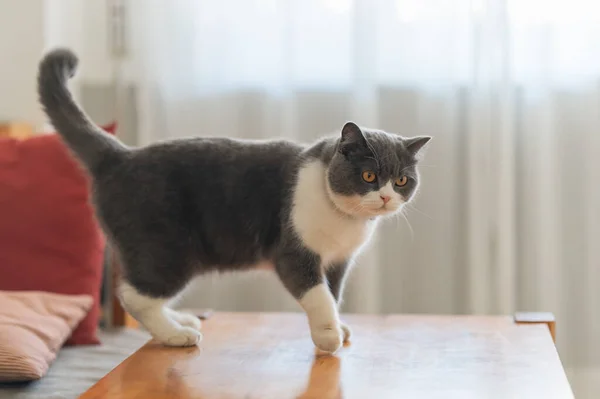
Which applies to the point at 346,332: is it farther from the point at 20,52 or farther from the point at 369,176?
the point at 20,52

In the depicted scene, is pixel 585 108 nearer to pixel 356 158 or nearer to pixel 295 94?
pixel 295 94

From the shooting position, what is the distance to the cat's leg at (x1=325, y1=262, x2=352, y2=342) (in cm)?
131

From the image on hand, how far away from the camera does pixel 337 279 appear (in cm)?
132

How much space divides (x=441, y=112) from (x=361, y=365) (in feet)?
3.09

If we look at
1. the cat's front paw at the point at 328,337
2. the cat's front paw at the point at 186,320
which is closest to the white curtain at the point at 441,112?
the cat's front paw at the point at 186,320

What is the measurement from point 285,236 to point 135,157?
0.29 metres

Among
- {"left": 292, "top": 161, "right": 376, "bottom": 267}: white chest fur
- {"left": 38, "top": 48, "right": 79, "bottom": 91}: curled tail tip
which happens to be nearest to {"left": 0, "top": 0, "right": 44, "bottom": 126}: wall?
{"left": 38, "top": 48, "right": 79, "bottom": 91}: curled tail tip

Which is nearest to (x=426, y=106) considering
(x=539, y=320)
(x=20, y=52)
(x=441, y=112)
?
(x=441, y=112)

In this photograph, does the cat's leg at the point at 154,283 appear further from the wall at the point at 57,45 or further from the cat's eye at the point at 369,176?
the wall at the point at 57,45

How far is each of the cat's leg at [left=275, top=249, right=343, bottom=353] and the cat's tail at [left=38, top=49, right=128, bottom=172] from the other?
36 cm

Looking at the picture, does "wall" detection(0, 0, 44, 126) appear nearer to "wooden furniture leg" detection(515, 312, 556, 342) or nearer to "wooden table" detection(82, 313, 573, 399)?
"wooden table" detection(82, 313, 573, 399)

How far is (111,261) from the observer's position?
180 centimetres

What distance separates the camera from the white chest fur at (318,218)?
120cm

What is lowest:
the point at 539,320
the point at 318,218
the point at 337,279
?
the point at 539,320
